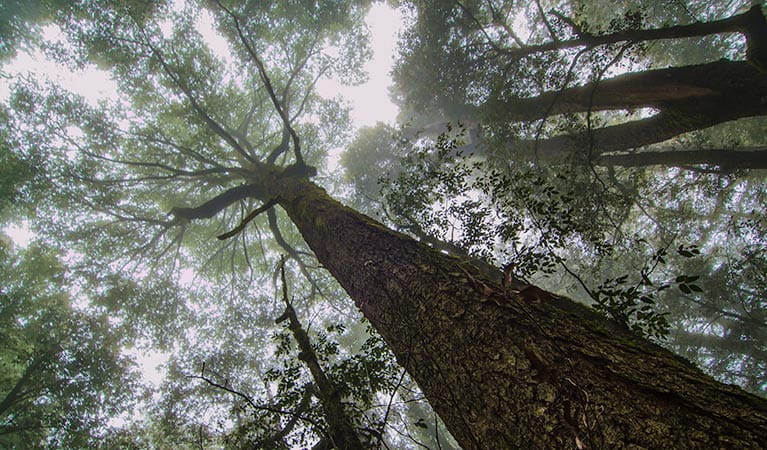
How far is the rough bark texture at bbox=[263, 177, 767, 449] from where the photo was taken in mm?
1223

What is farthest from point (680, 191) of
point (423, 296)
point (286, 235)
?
point (286, 235)

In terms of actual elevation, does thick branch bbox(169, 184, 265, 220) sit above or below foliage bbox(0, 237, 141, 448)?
above

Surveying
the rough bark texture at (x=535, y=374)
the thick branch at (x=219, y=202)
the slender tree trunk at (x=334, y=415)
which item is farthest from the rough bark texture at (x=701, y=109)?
the thick branch at (x=219, y=202)

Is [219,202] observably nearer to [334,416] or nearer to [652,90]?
[334,416]

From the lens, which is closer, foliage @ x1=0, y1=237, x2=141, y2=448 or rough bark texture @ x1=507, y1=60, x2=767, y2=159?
rough bark texture @ x1=507, y1=60, x2=767, y2=159

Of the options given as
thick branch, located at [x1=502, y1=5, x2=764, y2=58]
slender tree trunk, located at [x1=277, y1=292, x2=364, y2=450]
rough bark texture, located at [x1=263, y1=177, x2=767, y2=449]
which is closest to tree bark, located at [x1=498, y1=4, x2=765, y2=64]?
thick branch, located at [x1=502, y1=5, x2=764, y2=58]

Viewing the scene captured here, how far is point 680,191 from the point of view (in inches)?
465

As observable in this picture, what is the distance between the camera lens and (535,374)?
1.64m

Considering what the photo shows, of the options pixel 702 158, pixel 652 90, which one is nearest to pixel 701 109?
pixel 652 90

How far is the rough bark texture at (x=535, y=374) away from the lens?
122cm

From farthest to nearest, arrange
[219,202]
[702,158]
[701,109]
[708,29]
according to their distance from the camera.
A: [219,202]
[702,158]
[701,109]
[708,29]

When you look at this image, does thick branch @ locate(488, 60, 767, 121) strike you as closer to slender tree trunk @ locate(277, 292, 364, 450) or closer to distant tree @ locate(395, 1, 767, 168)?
distant tree @ locate(395, 1, 767, 168)

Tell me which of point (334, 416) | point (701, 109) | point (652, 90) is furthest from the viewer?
point (652, 90)

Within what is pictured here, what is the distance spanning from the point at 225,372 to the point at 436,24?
15128 millimetres
